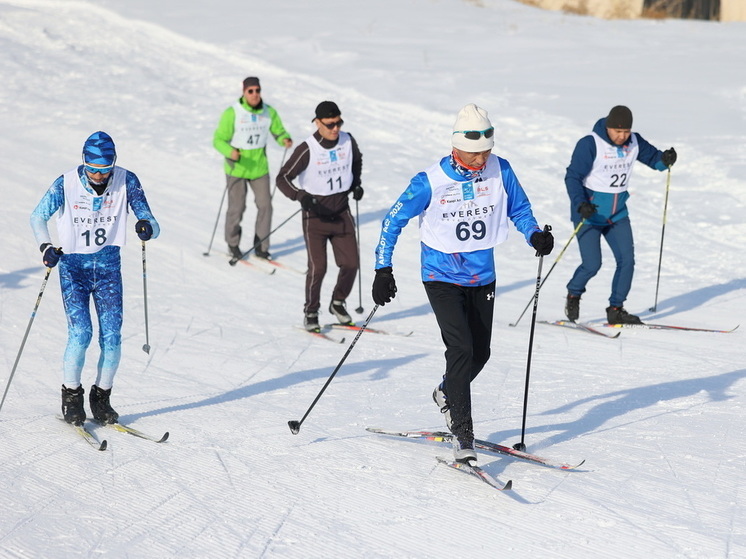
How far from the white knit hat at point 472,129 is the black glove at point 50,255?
223 cm

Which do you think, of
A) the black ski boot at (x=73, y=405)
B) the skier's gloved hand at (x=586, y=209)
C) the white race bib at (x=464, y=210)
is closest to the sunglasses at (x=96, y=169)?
the black ski boot at (x=73, y=405)

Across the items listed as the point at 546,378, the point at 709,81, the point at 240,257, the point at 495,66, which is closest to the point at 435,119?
the point at 495,66

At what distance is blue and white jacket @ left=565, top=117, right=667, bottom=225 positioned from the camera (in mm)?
8680

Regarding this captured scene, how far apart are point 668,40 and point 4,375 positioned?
15.8 m

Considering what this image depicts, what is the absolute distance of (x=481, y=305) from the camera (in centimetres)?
552

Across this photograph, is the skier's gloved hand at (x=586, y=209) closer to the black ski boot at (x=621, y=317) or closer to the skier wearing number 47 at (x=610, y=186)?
the skier wearing number 47 at (x=610, y=186)

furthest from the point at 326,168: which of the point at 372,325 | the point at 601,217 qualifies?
the point at 601,217

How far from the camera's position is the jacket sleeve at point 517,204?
5504 millimetres

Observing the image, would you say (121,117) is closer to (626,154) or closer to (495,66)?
(495,66)

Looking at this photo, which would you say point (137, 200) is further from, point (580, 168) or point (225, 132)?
point (225, 132)

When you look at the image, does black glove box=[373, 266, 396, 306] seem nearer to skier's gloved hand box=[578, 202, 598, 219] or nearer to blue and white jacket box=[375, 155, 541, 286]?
blue and white jacket box=[375, 155, 541, 286]

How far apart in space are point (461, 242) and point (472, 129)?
61 cm

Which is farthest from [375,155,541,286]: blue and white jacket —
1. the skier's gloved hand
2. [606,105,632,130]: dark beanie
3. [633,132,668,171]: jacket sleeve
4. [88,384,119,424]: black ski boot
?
[633,132,668,171]: jacket sleeve

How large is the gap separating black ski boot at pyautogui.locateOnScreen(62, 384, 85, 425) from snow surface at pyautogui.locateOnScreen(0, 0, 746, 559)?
9cm
